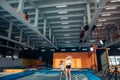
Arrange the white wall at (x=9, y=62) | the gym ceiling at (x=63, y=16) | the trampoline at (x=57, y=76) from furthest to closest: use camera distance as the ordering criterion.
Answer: the white wall at (x=9, y=62)
the gym ceiling at (x=63, y=16)
the trampoline at (x=57, y=76)

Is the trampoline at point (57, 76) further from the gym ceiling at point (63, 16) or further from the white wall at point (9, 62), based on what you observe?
the white wall at point (9, 62)

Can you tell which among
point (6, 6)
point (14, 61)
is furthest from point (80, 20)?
point (14, 61)

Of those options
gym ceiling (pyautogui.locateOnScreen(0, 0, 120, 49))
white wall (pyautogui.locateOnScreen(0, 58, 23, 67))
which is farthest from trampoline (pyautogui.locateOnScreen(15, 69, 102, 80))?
white wall (pyautogui.locateOnScreen(0, 58, 23, 67))

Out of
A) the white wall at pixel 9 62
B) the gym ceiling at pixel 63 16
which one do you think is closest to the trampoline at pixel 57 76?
the gym ceiling at pixel 63 16

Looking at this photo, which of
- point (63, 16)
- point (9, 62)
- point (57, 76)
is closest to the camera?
point (57, 76)

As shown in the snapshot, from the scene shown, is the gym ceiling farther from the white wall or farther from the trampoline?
the trampoline

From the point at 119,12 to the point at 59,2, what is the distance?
17.5 feet

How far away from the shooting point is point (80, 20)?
42.1 ft

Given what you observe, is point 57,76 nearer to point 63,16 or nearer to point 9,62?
point 63,16

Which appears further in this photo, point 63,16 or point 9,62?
point 9,62

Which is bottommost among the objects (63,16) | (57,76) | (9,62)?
(57,76)

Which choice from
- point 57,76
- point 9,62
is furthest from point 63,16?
point 9,62

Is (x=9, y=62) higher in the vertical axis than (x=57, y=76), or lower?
higher

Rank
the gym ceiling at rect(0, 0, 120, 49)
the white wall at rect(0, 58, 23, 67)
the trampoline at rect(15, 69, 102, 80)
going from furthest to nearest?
the white wall at rect(0, 58, 23, 67) → the gym ceiling at rect(0, 0, 120, 49) → the trampoline at rect(15, 69, 102, 80)
